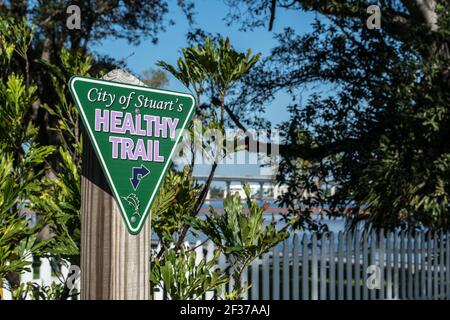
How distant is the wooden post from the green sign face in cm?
7

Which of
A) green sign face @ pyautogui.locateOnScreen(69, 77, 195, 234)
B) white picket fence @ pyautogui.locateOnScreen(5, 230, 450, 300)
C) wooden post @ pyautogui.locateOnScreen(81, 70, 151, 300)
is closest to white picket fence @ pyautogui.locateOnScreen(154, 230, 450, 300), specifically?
white picket fence @ pyautogui.locateOnScreen(5, 230, 450, 300)

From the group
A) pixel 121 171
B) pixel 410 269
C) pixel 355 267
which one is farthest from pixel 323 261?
pixel 121 171

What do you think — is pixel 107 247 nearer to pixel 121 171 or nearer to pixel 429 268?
pixel 121 171

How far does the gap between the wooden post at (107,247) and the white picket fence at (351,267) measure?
482cm

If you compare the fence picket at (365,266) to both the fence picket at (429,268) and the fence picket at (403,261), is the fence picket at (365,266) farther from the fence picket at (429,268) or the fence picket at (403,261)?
the fence picket at (429,268)

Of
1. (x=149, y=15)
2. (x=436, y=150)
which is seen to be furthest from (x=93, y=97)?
(x=149, y=15)

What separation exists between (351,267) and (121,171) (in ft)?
21.4

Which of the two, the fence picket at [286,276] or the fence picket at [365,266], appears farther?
the fence picket at [365,266]

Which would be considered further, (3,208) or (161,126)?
(3,208)

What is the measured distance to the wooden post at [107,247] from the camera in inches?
92.2

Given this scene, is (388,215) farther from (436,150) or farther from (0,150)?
(0,150)

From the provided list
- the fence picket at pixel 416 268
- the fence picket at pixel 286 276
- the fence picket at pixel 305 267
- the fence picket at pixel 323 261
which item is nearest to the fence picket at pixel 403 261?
the fence picket at pixel 416 268

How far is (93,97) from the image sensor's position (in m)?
2.24

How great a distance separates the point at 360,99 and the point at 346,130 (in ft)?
1.74
